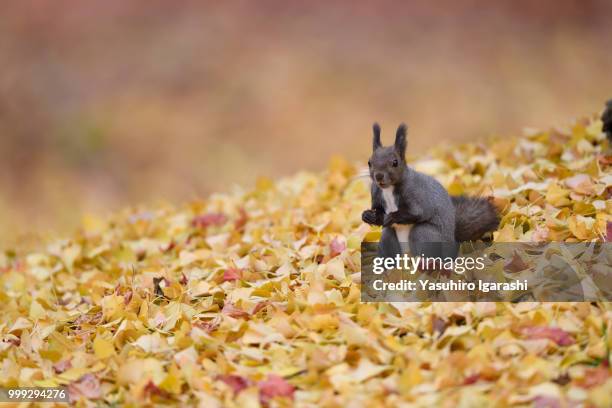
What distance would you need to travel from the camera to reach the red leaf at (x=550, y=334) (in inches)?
80.3

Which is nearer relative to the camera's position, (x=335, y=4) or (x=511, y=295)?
(x=511, y=295)

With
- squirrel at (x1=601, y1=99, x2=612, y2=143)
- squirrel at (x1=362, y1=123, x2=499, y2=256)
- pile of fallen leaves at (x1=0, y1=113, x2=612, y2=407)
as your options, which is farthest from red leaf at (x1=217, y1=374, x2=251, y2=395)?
squirrel at (x1=601, y1=99, x2=612, y2=143)

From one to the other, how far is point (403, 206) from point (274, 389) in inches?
32.1

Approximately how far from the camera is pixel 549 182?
3.25 meters

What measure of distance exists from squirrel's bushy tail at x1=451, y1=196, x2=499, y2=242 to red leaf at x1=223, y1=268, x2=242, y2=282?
0.86 metres

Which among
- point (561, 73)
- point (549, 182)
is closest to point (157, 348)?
point (549, 182)

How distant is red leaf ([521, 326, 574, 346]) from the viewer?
2039 millimetres

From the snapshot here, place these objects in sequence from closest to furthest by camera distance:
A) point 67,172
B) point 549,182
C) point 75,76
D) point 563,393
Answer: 1. point 563,393
2. point 549,182
3. point 67,172
4. point 75,76

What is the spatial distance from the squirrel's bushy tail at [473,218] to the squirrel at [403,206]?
0.28ft

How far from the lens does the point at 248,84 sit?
952cm

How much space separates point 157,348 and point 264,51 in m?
7.92

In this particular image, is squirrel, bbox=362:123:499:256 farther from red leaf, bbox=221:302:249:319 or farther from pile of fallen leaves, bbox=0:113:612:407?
red leaf, bbox=221:302:249:319

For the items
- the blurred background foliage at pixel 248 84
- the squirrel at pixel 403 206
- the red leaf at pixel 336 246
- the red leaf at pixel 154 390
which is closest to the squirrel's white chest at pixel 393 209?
the squirrel at pixel 403 206

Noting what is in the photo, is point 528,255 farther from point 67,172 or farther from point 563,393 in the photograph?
point 67,172
